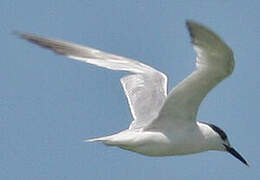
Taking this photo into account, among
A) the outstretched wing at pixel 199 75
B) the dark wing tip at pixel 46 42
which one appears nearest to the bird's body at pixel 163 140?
the outstretched wing at pixel 199 75

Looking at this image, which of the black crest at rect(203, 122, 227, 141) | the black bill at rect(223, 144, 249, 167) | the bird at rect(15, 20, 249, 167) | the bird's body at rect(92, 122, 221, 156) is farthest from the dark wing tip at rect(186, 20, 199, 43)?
the black bill at rect(223, 144, 249, 167)

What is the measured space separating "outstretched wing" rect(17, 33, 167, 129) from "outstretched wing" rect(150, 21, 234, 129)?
1.09m

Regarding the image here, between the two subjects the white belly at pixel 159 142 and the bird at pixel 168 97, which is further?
the white belly at pixel 159 142

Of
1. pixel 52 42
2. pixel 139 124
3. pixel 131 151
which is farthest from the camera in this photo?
pixel 52 42

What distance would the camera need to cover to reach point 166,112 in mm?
13273

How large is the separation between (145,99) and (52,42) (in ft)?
5.22

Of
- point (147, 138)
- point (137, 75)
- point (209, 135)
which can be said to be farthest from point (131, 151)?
point (137, 75)

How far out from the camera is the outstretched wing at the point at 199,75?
11672mm

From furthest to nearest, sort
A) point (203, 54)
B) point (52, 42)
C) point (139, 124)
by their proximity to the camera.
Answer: point (52, 42) → point (139, 124) → point (203, 54)

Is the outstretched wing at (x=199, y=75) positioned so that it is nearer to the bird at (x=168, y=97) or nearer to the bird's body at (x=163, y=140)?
the bird at (x=168, y=97)

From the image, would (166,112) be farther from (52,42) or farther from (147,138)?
(52,42)

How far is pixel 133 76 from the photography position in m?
15.7

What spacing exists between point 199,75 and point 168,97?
0.66 metres

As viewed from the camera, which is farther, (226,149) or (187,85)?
(226,149)
